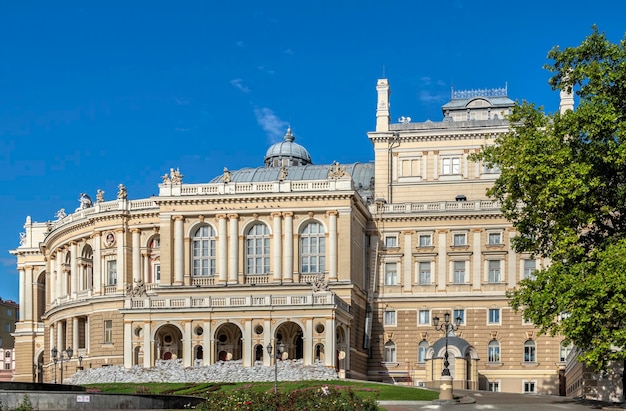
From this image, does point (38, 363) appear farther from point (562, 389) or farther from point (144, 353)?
point (562, 389)

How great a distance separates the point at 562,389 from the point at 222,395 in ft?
188

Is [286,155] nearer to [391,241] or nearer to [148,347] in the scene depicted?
[391,241]

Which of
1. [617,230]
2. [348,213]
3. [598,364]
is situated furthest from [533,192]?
[348,213]

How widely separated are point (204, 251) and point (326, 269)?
1122 cm

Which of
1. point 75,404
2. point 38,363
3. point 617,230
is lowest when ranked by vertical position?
point 38,363

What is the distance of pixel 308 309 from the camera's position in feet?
274

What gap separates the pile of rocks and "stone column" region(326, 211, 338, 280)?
40.1 feet

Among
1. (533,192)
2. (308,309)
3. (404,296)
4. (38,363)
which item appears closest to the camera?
(533,192)

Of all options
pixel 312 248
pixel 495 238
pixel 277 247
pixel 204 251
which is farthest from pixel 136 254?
pixel 495 238

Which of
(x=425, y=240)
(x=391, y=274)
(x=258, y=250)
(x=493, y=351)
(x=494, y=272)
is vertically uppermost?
(x=425, y=240)

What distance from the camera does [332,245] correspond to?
92.7 meters

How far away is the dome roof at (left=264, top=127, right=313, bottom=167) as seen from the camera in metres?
117

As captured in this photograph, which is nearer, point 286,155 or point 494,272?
point 494,272

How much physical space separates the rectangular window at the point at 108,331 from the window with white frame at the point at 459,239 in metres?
33.3
